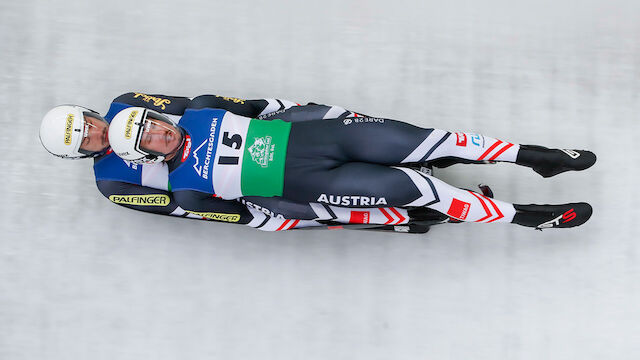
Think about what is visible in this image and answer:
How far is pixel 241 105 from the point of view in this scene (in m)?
3.08

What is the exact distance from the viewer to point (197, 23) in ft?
11.8

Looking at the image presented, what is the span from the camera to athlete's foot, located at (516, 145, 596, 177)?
2924 mm

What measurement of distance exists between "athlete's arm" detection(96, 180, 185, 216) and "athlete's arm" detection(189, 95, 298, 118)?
52 centimetres

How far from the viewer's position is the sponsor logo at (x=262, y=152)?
280cm

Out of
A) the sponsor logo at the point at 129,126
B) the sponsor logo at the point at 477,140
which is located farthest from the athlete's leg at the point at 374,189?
the sponsor logo at the point at 129,126

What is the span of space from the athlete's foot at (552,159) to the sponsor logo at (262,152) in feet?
4.40

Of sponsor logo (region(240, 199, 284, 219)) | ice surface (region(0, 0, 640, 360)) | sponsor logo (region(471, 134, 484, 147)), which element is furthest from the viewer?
ice surface (region(0, 0, 640, 360))

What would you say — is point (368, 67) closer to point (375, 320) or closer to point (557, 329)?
point (375, 320)

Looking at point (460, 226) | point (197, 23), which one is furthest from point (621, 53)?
point (197, 23)

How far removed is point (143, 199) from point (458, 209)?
172 cm

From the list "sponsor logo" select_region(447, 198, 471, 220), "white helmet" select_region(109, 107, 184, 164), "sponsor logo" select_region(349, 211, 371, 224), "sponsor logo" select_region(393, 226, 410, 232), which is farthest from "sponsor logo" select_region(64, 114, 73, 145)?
"sponsor logo" select_region(447, 198, 471, 220)

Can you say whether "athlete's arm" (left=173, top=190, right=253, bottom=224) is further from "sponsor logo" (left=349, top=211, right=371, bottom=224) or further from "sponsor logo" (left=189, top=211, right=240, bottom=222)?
"sponsor logo" (left=349, top=211, right=371, bottom=224)

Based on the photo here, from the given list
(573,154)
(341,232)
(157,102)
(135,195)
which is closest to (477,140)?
(573,154)

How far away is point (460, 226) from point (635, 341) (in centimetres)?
126
